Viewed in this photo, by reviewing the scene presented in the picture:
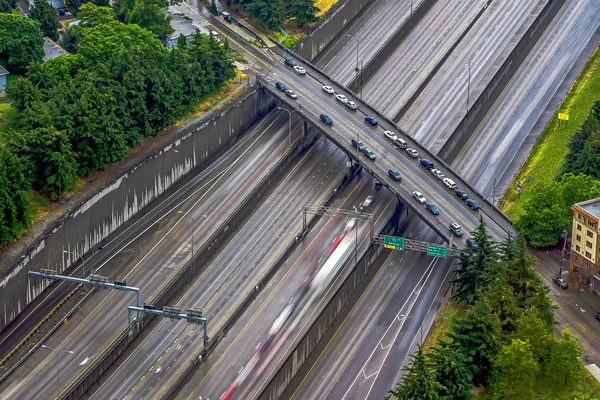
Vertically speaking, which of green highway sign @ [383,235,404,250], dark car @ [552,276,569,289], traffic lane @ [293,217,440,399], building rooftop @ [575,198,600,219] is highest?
building rooftop @ [575,198,600,219]

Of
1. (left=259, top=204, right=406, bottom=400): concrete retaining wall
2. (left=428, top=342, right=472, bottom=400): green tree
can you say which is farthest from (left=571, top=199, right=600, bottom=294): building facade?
(left=428, top=342, right=472, bottom=400): green tree

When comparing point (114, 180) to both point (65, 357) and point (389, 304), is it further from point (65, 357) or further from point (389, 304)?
point (389, 304)

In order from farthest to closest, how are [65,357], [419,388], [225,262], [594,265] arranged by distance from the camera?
[225,262] → [594,265] → [65,357] → [419,388]

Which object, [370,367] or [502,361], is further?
[370,367]

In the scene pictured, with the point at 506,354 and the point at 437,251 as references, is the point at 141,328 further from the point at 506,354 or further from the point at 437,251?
the point at 506,354

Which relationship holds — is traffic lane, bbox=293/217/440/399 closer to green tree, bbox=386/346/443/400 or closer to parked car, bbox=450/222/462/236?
parked car, bbox=450/222/462/236

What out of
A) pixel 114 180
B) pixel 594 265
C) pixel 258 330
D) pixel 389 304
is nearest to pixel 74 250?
pixel 114 180

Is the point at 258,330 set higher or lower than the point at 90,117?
lower
